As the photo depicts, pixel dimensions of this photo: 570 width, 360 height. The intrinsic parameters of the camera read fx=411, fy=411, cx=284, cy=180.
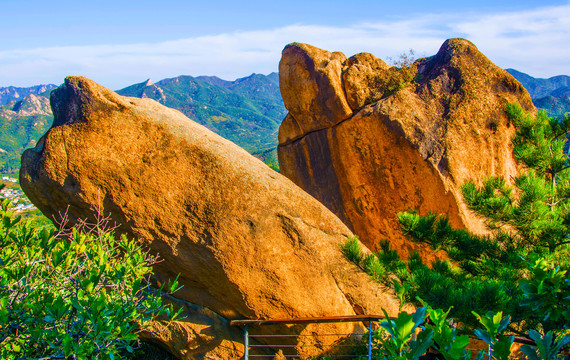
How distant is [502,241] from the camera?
6.05 m

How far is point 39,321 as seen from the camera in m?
3.49

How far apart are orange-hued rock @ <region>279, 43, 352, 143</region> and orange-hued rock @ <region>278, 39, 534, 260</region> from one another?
0.14 m

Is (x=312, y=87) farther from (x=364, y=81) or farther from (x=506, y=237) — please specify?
(x=506, y=237)

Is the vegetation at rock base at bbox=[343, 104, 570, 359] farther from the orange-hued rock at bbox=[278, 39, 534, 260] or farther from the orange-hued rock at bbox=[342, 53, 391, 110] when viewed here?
the orange-hued rock at bbox=[342, 53, 391, 110]

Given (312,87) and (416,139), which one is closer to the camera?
(416,139)

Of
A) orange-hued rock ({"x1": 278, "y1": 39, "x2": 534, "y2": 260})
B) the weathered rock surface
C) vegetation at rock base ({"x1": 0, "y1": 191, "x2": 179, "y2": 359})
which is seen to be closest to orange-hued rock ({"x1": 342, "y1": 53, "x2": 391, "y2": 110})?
orange-hued rock ({"x1": 278, "y1": 39, "x2": 534, "y2": 260})

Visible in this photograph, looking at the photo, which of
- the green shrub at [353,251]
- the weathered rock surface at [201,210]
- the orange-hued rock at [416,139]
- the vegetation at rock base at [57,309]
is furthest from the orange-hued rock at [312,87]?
the vegetation at rock base at [57,309]

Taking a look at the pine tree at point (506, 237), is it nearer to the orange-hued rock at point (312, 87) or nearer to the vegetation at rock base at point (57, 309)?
the vegetation at rock base at point (57, 309)

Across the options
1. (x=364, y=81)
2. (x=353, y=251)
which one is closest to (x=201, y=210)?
(x=353, y=251)

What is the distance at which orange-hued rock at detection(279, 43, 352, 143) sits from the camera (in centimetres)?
941

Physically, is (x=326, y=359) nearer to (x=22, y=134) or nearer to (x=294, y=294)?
(x=294, y=294)

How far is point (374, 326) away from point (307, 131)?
516 cm

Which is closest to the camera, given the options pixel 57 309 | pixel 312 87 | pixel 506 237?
pixel 57 309

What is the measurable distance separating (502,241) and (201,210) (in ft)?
15.1
